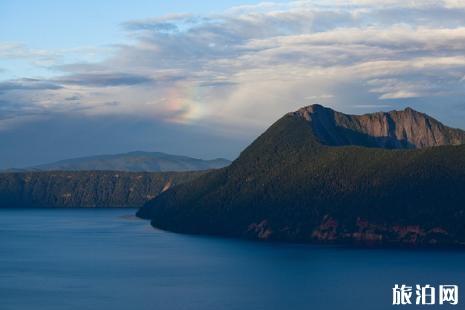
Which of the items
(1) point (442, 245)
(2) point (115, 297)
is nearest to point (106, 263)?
(2) point (115, 297)

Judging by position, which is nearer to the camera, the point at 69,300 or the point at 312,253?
the point at 69,300

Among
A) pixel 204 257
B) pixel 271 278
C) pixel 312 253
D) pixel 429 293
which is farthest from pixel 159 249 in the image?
pixel 429 293

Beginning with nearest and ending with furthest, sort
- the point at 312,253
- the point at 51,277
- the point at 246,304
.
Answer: the point at 246,304 < the point at 51,277 < the point at 312,253

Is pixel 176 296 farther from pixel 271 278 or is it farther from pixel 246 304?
pixel 271 278

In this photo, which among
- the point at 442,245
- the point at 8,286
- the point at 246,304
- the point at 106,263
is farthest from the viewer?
the point at 442,245

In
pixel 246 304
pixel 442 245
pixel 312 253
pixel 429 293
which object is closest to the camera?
pixel 246 304

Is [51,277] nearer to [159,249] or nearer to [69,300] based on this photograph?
[69,300]
